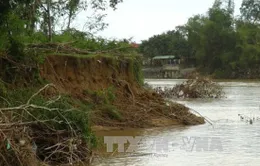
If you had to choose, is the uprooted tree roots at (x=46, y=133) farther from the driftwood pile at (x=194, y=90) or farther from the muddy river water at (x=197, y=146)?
the driftwood pile at (x=194, y=90)

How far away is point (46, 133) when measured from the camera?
455 inches

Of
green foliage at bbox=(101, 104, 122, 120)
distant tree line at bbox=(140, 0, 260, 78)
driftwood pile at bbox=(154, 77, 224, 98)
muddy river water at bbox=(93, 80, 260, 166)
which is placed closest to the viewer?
muddy river water at bbox=(93, 80, 260, 166)

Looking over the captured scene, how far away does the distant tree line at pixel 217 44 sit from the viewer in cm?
8094

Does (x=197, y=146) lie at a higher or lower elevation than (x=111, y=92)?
lower

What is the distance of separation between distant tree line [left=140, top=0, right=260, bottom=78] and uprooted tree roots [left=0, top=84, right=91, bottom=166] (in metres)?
68.7

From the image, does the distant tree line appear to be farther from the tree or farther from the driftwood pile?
the driftwood pile

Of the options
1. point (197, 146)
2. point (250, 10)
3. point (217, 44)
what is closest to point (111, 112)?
point (197, 146)

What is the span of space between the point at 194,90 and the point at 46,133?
78.2 ft

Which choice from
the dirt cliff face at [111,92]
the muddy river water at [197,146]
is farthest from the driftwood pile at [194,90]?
the dirt cliff face at [111,92]

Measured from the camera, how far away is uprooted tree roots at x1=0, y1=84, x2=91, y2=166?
10.4m

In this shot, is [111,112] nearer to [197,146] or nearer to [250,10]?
[197,146]

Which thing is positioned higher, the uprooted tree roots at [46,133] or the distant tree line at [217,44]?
the distant tree line at [217,44]

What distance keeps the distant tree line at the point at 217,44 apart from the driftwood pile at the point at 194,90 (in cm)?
4390

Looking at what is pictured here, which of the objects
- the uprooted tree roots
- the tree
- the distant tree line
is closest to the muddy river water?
the uprooted tree roots
